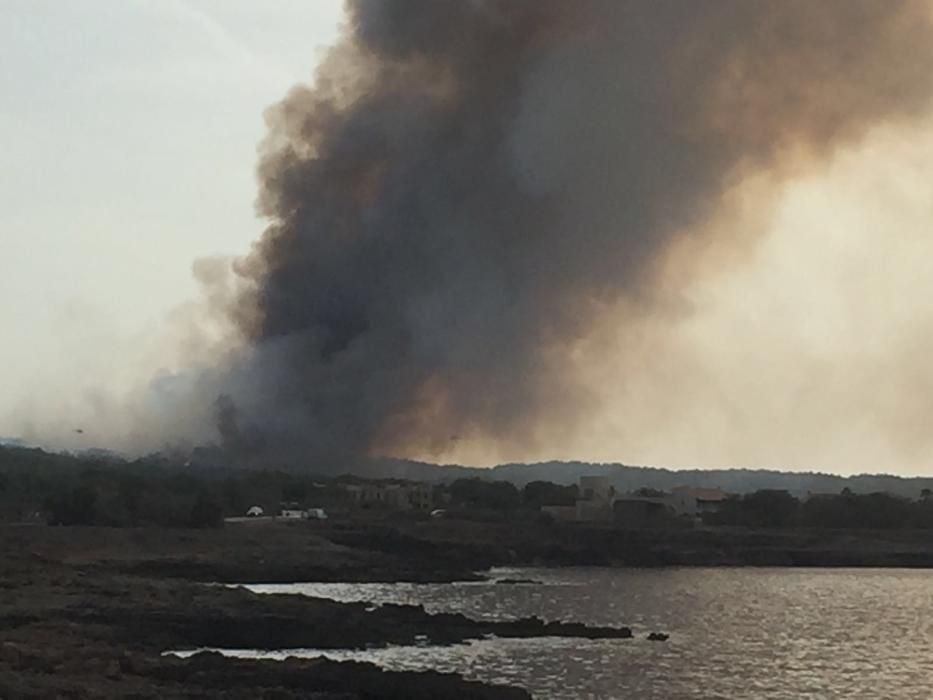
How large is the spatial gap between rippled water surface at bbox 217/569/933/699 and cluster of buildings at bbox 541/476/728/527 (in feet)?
78.5

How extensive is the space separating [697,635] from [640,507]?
64.9 m

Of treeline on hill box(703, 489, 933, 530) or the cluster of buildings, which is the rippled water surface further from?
treeline on hill box(703, 489, 933, 530)

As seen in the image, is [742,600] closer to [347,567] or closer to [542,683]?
[347,567]

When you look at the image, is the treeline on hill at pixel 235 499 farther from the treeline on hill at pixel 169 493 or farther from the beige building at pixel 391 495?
the beige building at pixel 391 495

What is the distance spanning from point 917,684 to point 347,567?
3283cm

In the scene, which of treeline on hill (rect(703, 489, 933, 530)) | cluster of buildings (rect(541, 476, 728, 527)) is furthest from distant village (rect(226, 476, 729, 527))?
treeline on hill (rect(703, 489, 933, 530))

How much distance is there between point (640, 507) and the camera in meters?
115

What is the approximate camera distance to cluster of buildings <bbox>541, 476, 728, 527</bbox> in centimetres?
→ 10825

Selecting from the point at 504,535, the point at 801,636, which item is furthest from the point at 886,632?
the point at 504,535

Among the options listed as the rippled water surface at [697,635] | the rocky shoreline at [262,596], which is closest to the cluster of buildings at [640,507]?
the rocky shoreline at [262,596]

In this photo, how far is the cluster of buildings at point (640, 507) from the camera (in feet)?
355

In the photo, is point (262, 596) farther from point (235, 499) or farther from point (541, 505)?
point (541, 505)

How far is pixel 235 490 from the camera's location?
338 feet

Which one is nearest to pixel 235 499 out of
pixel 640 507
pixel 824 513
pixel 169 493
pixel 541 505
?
pixel 169 493
